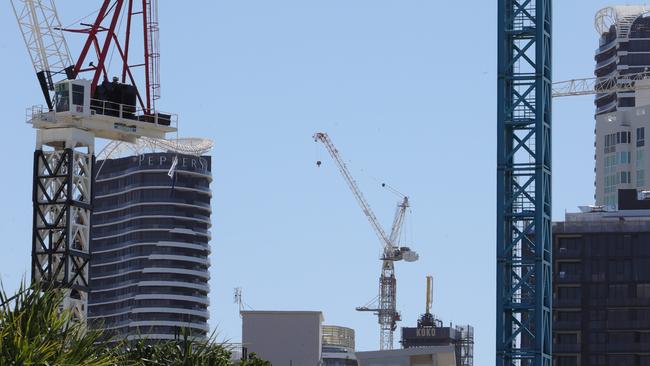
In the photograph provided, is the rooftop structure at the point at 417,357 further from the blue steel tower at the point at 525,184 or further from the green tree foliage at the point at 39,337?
the green tree foliage at the point at 39,337

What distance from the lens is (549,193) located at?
154 m

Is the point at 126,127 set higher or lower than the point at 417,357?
higher

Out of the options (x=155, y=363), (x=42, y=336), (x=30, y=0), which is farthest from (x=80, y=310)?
(x=42, y=336)

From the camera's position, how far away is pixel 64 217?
172 meters

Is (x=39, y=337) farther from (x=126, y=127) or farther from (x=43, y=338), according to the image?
(x=126, y=127)

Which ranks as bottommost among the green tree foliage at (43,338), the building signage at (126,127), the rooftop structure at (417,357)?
the green tree foliage at (43,338)

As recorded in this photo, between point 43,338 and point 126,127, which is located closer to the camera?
point 43,338

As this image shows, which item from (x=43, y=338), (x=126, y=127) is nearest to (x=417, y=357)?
(x=126, y=127)

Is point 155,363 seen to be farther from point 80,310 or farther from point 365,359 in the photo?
point 365,359

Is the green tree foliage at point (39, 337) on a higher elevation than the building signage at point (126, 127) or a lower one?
lower

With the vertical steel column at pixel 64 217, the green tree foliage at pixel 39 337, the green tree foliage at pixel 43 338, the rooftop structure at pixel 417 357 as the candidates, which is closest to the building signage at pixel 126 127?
the vertical steel column at pixel 64 217

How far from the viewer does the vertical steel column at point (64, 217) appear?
556 feet

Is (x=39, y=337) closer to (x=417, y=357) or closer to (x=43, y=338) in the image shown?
(x=43, y=338)

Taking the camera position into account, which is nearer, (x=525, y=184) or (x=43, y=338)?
(x=43, y=338)
